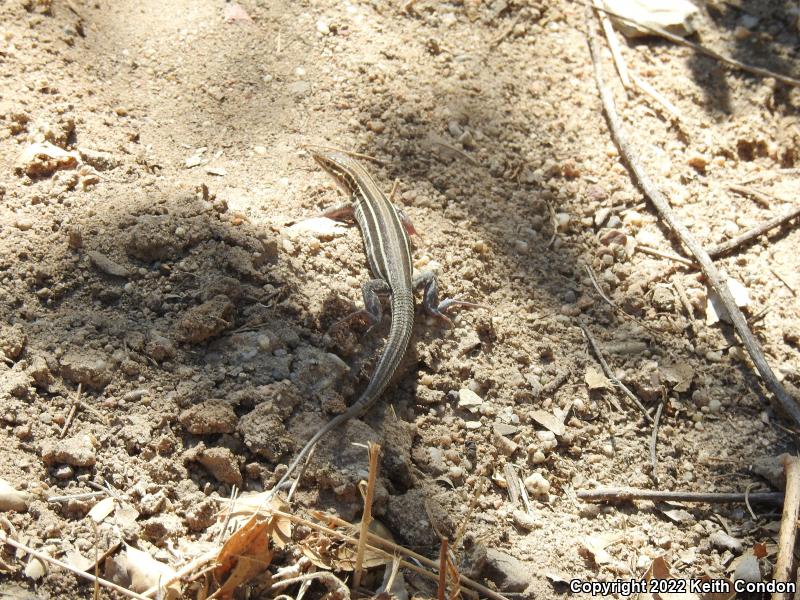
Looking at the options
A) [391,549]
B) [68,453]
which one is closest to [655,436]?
[391,549]

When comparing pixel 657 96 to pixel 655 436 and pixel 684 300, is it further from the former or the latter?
pixel 655 436

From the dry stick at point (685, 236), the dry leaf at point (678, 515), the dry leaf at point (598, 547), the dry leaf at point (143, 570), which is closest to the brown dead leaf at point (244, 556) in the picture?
the dry leaf at point (143, 570)

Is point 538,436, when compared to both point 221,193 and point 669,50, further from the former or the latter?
point 669,50

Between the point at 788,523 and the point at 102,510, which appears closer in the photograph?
the point at 102,510

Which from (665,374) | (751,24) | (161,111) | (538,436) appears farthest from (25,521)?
(751,24)

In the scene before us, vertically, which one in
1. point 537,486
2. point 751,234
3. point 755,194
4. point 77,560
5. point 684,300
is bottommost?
point 77,560

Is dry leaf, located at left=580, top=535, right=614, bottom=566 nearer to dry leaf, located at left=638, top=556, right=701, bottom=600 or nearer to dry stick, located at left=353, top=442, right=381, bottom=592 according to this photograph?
dry leaf, located at left=638, top=556, right=701, bottom=600
